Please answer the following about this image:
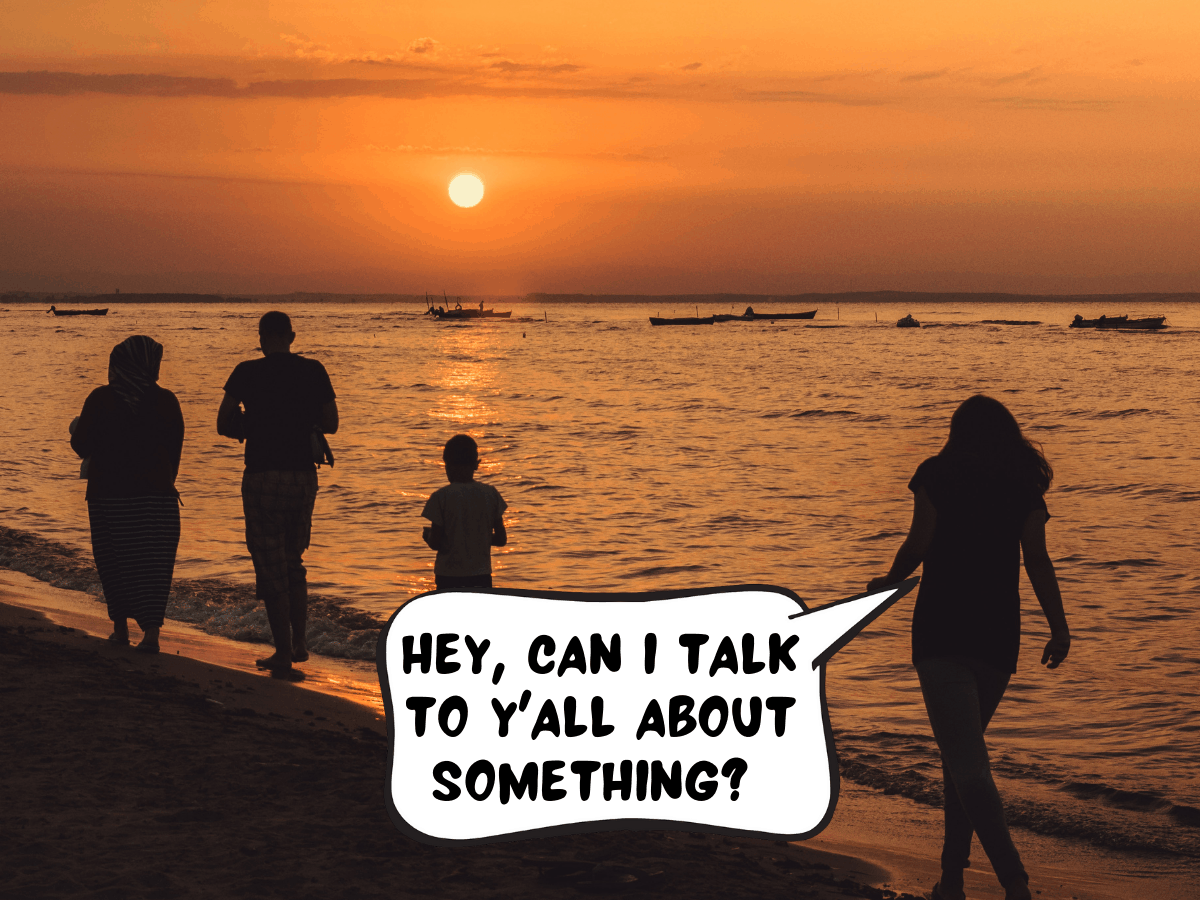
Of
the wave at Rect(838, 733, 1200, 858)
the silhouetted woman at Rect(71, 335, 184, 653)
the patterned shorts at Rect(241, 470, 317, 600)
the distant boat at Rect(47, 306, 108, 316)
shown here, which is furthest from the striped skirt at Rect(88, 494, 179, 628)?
the distant boat at Rect(47, 306, 108, 316)

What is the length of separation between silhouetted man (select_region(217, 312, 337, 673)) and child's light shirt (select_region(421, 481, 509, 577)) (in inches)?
42.6

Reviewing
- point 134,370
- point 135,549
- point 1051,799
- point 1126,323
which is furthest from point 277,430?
point 1126,323

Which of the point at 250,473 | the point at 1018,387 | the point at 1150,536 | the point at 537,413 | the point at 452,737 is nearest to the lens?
the point at 452,737

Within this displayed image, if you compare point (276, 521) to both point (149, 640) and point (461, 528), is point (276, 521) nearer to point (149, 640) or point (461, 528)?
point (149, 640)

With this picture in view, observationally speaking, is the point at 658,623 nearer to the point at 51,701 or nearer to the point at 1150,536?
the point at 51,701

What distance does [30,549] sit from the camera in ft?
40.9

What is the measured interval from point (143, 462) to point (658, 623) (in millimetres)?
4475

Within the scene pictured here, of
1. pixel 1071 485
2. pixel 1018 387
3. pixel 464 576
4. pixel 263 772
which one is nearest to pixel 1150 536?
pixel 1071 485

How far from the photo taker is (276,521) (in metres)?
6.42

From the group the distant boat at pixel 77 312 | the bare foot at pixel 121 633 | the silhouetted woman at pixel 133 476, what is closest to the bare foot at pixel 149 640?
the silhouetted woman at pixel 133 476

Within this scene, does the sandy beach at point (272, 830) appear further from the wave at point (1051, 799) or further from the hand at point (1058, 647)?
the hand at point (1058, 647)

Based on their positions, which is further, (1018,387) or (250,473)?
(1018,387)

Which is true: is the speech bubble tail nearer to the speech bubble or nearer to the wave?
the speech bubble

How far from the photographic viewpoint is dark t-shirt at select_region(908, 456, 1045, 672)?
148 inches
